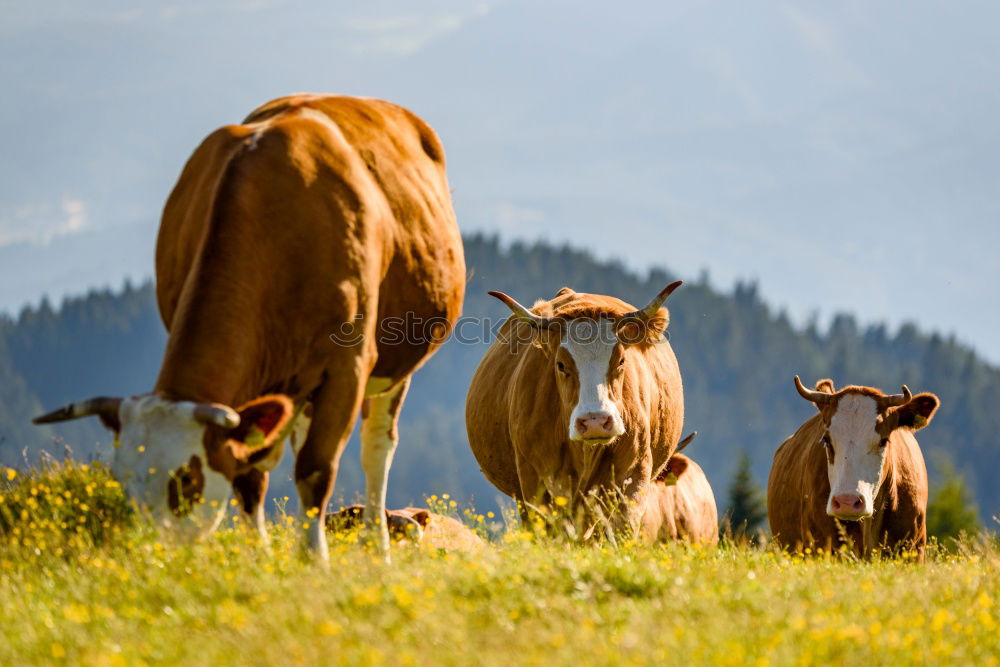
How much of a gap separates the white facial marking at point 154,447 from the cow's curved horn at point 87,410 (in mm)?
57

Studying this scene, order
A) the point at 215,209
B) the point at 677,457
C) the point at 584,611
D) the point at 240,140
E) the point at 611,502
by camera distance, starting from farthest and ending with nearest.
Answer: the point at 677,457
the point at 611,502
the point at 240,140
the point at 215,209
the point at 584,611

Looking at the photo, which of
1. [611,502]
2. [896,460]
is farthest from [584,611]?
[896,460]

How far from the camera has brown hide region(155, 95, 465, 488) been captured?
22.8 feet

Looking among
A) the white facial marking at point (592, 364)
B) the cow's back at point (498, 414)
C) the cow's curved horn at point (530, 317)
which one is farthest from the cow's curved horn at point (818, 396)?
the cow's curved horn at point (530, 317)

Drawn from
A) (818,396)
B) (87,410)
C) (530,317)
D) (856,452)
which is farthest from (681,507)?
(87,410)

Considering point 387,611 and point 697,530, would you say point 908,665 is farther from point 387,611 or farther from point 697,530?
point 697,530

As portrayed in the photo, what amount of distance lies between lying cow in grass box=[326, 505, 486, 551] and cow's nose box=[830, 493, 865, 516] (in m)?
3.43

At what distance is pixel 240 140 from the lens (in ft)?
25.5

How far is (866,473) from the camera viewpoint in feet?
40.0

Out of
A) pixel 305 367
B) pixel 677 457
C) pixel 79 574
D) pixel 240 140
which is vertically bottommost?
pixel 677 457

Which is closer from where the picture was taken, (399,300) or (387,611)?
(387,611)

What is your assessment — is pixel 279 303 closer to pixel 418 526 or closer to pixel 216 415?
pixel 216 415

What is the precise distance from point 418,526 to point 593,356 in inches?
74.3

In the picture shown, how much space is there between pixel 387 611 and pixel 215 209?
2.59m
